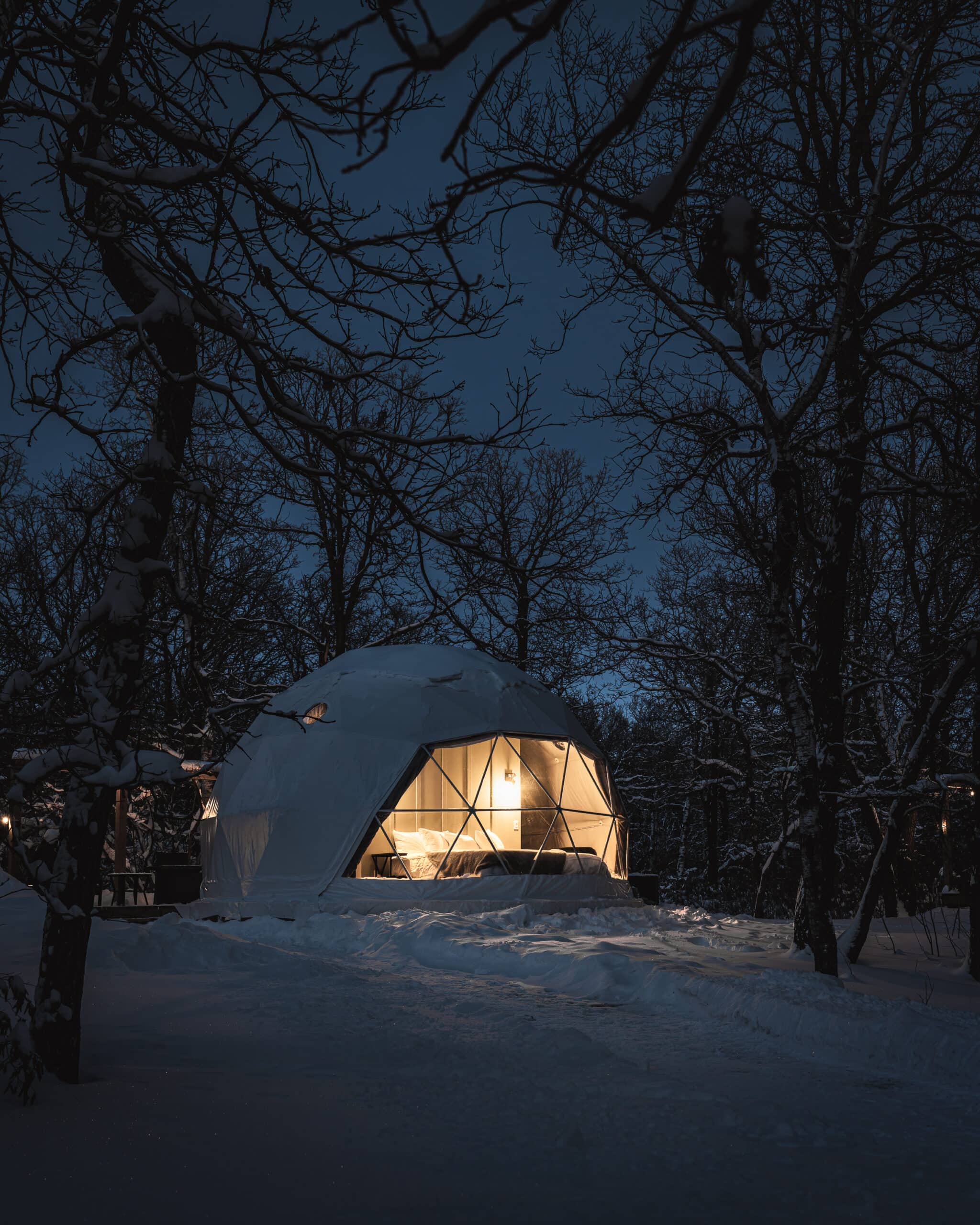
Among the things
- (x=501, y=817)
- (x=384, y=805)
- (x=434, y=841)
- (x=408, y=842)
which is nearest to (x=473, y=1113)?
(x=384, y=805)

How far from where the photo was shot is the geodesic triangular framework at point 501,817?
40.5 ft

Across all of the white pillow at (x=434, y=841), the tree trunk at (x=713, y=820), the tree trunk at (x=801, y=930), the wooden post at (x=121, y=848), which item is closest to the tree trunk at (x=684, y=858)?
the tree trunk at (x=713, y=820)

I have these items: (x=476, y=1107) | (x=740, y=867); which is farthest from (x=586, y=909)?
(x=740, y=867)

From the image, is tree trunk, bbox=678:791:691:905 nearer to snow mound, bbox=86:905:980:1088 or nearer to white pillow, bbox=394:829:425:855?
white pillow, bbox=394:829:425:855

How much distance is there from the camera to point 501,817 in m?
16.9

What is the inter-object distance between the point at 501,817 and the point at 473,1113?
13940mm

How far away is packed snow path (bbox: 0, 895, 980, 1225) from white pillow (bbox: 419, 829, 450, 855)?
7.88 meters

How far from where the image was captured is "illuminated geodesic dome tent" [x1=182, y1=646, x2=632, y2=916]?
11.5 meters

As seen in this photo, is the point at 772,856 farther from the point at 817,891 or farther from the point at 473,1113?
the point at 473,1113

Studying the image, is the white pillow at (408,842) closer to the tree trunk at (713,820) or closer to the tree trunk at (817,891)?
the tree trunk at (713,820)

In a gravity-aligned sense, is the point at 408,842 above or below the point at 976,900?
below

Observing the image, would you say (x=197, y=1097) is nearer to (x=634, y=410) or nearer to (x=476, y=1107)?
(x=476, y=1107)

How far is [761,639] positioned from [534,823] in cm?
545

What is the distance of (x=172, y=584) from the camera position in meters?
3.47
